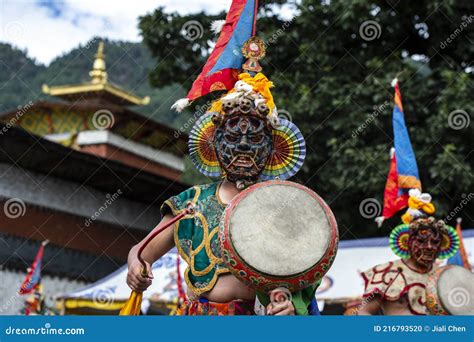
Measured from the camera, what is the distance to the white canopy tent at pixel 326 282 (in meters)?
11.7

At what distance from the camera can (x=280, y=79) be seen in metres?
16.4

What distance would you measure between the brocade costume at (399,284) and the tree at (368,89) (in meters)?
5.69

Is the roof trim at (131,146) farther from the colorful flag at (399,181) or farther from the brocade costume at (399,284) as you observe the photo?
the brocade costume at (399,284)

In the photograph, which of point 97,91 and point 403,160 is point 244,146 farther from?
point 97,91

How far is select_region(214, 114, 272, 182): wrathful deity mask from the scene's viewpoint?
5.61 metres

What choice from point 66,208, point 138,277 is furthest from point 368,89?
point 138,277

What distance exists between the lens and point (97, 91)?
21.4 m

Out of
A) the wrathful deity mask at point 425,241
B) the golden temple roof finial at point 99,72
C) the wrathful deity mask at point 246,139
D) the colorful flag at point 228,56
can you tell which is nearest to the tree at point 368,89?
the golden temple roof finial at point 99,72

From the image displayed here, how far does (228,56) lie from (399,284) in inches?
137

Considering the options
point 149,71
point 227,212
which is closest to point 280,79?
point 149,71

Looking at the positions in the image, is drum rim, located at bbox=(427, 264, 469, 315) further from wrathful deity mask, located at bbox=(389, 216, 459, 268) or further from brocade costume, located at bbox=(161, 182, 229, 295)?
brocade costume, located at bbox=(161, 182, 229, 295)

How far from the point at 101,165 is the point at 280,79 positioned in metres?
3.17

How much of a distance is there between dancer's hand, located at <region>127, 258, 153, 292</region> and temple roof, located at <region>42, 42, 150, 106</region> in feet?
53.3

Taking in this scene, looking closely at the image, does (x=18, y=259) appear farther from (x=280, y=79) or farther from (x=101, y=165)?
(x=280, y=79)
